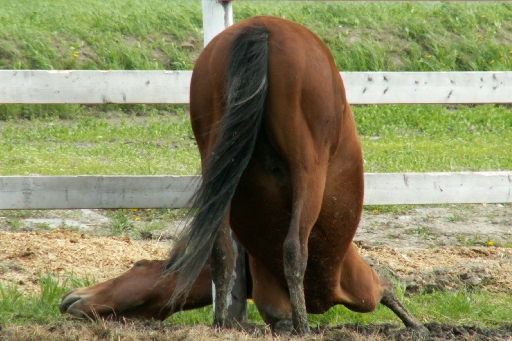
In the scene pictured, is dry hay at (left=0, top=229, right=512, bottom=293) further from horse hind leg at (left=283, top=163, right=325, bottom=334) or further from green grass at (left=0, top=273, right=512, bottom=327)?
horse hind leg at (left=283, top=163, right=325, bottom=334)

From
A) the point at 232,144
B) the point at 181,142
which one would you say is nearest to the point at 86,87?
the point at 232,144

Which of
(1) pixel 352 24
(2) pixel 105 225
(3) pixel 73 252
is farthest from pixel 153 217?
(1) pixel 352 24

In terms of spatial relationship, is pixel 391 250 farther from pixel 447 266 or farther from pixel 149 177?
pixel 149 177

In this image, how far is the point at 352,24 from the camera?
37.0ft

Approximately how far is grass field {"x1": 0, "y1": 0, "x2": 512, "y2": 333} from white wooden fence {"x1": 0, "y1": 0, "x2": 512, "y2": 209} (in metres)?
2.59

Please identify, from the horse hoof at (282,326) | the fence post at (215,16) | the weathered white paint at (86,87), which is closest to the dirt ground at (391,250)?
the horse hoof at (282,326)

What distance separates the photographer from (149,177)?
4.34 m

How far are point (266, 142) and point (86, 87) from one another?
161cm

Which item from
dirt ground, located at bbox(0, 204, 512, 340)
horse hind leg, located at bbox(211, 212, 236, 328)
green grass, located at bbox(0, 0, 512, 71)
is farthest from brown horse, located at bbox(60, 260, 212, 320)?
green grass, located at bbox(0, 0, 512, 71)

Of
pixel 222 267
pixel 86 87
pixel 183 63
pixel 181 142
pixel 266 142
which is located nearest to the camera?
pixel 266 142

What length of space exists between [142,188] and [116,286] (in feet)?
2.23

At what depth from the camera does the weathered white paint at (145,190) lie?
14.0 feet

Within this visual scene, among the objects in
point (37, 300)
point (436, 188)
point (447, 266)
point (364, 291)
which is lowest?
point (447, 266)

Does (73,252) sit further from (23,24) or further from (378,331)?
(23,24)
